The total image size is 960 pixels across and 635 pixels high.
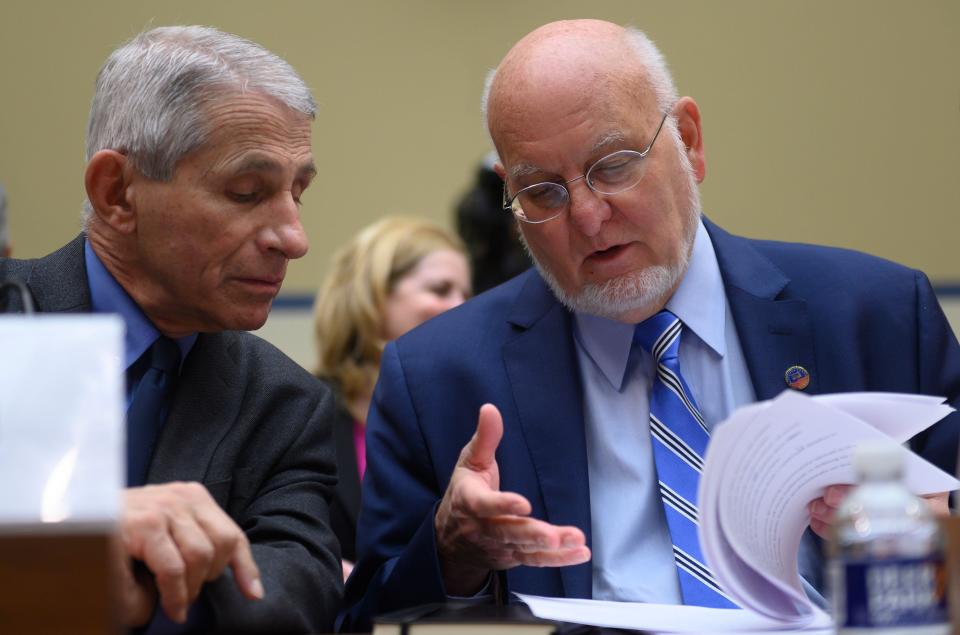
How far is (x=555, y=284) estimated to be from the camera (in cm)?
199

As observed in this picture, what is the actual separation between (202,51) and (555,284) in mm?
649

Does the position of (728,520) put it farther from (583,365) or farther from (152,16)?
(152,16)

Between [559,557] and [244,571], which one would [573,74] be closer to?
[559,557]

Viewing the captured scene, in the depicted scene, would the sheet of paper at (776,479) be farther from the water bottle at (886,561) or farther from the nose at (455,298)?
the nose at (455,298)

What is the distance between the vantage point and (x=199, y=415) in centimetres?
175

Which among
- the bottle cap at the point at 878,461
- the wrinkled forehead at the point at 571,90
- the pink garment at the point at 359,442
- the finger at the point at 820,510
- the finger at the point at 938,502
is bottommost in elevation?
the pink garment at the point at 359,442

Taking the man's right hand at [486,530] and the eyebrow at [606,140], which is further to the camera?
the eyebrow at [606,140]

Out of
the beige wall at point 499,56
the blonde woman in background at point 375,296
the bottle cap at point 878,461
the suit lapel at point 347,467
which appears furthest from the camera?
the beige wall at point 499,56

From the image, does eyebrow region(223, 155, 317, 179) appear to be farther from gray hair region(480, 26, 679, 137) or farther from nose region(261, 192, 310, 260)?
gray hair region(480, 26, 679, 137)

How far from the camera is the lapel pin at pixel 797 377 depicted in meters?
1.88

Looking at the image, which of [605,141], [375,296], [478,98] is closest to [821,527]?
[605,141]

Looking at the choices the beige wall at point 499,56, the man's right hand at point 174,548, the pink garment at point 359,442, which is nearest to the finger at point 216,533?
the man's right hand at point 174,548

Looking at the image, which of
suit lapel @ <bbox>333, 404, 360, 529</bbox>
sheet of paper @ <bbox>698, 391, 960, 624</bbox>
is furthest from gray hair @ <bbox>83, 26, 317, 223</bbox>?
suit lapel @ <bbox>333, 404, 360, 529</bbox>

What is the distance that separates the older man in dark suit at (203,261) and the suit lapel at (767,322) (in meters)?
0.67
